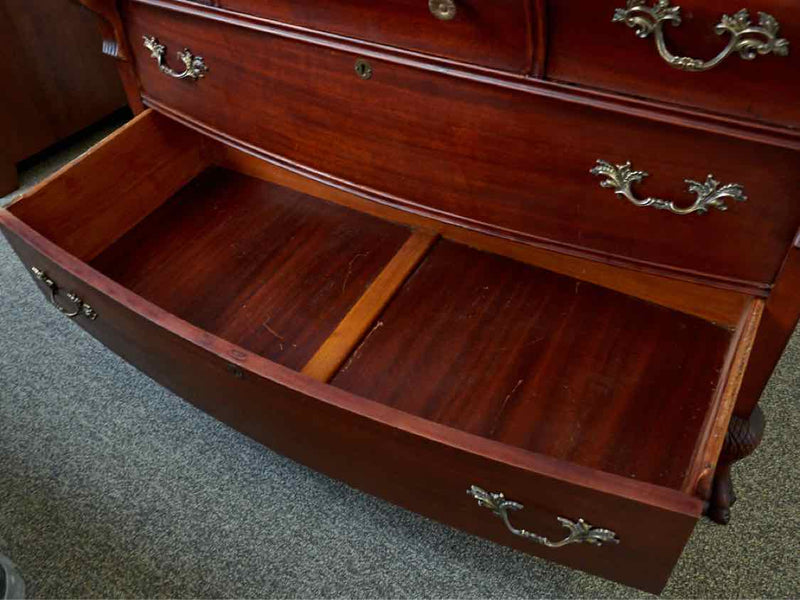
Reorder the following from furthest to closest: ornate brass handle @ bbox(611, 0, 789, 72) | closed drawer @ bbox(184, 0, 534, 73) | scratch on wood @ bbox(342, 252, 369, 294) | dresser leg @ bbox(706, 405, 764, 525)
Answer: scratch on wood @ bbox(342, 252, 369, 294)
dresser leg @ bbox(706, 405, 764, 525)
closed drawer @ bbox(184, 0, 534, 73)
ornate brass handle @ bbox(611, 0, 789, 72)

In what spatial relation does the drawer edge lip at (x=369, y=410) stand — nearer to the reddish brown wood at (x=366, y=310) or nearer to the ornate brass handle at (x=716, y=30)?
the reddish brown wood at (x=366, y=310)

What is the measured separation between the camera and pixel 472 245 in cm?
102

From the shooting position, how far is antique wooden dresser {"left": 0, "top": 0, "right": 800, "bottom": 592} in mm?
623

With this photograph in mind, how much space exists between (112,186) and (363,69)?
454mm

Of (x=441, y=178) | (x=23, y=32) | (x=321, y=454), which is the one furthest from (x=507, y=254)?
(x=23, y=32)

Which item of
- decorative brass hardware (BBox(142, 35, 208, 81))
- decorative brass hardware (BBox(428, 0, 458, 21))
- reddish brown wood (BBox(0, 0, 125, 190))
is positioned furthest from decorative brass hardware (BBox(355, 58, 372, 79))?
reddish brown wood (BBox(0, 0, 125, 190))

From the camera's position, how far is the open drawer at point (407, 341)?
667 mm

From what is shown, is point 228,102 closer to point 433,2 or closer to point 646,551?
point 433,2

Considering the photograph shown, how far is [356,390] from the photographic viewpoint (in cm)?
87

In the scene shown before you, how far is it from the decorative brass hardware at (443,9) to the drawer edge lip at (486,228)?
0.23 m

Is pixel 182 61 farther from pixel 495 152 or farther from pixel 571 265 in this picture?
pixel 571 265

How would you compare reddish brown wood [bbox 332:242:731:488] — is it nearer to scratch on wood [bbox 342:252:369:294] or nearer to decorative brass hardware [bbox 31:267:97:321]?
scratch on wood [bbox 342:252:369:294]

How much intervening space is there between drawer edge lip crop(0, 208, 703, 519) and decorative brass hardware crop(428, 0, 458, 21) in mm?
342

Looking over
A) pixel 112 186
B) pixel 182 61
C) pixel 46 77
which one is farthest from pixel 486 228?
pixel 46 77
